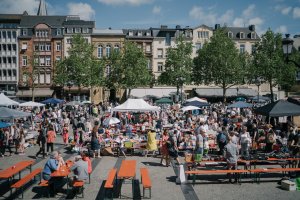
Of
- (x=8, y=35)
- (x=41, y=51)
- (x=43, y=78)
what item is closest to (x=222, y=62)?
(x=43, y=78)

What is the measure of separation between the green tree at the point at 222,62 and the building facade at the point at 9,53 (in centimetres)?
3145

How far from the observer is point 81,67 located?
4812 cm

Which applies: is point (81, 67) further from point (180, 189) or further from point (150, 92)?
point (180, 189)

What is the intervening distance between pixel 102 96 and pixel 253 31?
2982 cm

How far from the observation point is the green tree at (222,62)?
169ft

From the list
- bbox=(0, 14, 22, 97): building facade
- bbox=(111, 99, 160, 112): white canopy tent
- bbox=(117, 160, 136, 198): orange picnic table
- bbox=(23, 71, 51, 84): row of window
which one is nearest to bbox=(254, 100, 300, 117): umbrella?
bbox=(117, 160, 136, 198): orange picnic table

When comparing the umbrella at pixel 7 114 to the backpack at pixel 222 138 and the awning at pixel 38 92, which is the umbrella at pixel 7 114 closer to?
the backpack at pixel 222 138

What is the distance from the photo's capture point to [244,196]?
1075 cm

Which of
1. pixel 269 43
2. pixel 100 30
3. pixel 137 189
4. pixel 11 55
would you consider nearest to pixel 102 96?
pixel 100 30

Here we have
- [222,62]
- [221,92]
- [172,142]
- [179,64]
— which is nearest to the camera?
[172,142]

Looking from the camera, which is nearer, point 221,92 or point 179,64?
point 179,64

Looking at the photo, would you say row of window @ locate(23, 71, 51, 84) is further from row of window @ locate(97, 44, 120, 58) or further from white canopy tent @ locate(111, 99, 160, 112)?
white canopy tent @ locate(111, 99, 160, 112)

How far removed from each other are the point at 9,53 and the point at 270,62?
42426 mm

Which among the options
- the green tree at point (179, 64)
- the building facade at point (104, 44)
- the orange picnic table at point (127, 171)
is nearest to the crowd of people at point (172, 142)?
the orange picnic table at point (127, 171)
